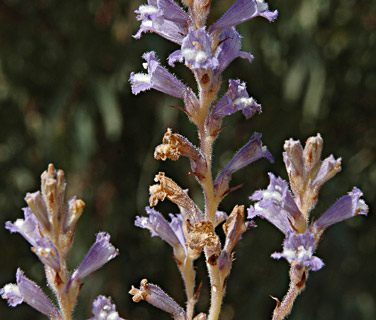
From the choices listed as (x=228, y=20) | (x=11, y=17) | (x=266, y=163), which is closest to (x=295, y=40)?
(x=266, y=163)

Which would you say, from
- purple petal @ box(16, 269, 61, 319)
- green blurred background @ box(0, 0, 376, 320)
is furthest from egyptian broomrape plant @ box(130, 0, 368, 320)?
green blurred background @ box(0, 0, 376, 320)

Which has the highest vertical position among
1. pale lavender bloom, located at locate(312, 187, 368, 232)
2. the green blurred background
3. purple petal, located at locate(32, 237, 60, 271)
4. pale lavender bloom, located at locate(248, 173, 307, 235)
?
the green blurred background

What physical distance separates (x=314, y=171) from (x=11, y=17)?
1952 mm

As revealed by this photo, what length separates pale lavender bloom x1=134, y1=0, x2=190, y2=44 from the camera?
733 mm

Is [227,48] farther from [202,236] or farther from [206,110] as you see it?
[202,236]

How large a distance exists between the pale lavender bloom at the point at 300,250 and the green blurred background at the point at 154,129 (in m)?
1.27

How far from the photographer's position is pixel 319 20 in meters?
2.28

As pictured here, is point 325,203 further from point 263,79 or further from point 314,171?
point 314,171

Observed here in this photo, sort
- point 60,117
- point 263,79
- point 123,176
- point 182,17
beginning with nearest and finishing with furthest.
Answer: point 182,17 < point 60,117 < point 263,79 < point 123,176

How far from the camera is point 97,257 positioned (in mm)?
825

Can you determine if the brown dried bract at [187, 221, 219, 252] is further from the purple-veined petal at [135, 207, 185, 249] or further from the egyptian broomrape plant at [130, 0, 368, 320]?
the purple-veined petal at [135, 207, 185, 249]

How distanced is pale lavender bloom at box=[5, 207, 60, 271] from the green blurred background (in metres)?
1.24

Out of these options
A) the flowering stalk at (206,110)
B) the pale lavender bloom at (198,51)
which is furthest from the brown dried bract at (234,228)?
the pale lavender bloom at (198,51)

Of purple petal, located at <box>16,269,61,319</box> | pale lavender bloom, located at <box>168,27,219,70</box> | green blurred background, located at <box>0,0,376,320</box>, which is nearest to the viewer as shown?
pale lavender bloom, located at <box>168,27,219,70</box>
